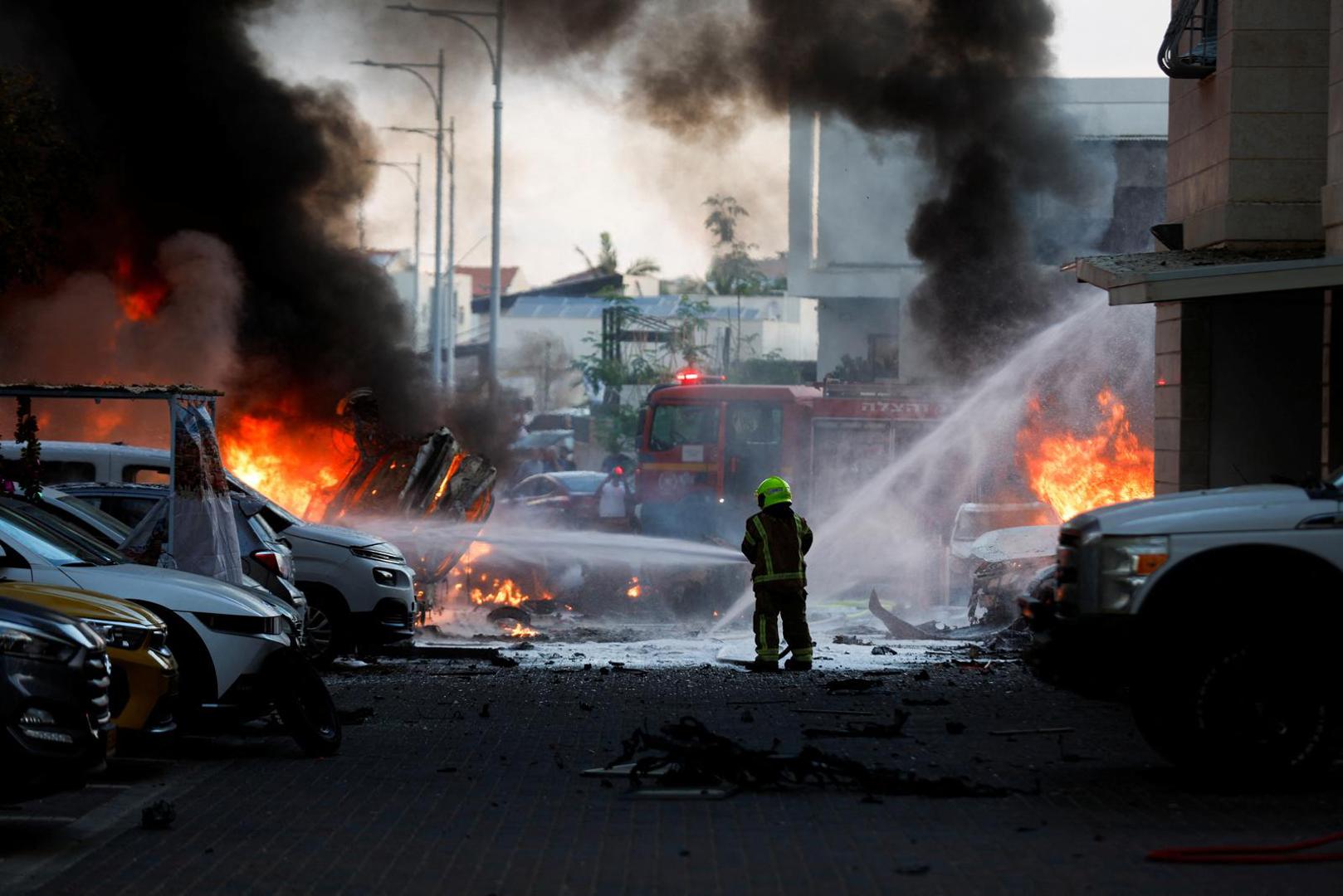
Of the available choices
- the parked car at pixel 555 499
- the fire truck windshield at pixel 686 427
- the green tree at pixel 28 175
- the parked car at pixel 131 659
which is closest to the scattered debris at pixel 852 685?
the parked car at pixel 131 659

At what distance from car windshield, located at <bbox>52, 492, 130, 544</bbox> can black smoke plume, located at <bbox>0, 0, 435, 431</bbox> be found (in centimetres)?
951

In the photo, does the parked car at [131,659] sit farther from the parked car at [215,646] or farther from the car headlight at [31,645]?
the car headlight at [31,645]

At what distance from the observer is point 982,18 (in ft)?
79.3

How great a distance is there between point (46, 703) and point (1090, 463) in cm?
1609

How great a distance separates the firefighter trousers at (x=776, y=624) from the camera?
43.2 feet

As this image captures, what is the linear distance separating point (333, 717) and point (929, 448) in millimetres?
14935

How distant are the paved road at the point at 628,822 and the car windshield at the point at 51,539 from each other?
45.4 inches

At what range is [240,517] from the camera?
12.5 m

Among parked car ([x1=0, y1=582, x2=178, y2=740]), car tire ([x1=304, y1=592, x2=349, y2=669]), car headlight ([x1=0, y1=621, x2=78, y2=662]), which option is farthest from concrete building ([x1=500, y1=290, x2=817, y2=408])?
car headlight ([x1=0, y1=621, x2=78, y2=662])

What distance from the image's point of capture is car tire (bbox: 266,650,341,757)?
8695mm

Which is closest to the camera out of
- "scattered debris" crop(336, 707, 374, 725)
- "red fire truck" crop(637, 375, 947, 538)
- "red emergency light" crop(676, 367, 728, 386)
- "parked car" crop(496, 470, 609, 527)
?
"scattered debris" crop(336, 707, 374, 725)

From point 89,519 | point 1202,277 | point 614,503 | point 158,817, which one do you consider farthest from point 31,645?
point 614,503

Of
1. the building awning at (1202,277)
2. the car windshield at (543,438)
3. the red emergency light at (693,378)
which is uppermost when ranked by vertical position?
the building awning at (1202,277)

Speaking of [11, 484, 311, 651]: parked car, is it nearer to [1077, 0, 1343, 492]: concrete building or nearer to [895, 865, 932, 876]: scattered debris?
[895, 865, 932, 876]: scattered debris
